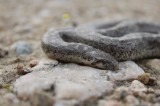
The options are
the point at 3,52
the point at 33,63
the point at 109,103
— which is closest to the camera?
the point at 109,103

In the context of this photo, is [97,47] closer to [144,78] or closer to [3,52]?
[144,78]

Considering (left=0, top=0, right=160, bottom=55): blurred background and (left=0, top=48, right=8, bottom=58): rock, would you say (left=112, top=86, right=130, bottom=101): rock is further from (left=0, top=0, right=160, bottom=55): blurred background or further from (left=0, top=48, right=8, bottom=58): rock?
(left=0, top=0, right=160, bottom=55): blurred background

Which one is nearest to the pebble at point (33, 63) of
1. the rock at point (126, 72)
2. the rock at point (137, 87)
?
the rock at point (126, 72)

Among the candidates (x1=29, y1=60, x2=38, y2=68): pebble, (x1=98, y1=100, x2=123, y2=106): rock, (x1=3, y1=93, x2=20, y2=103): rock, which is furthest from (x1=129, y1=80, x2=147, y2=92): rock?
(x1=29, y1=60, x2=38, y2=68): pebble

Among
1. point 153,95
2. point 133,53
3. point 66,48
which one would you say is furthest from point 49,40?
point 153,95

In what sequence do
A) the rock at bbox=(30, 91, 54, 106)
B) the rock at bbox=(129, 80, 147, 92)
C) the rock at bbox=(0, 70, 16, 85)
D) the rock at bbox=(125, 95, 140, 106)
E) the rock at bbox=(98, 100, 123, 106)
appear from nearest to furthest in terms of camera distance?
1. the rock at bbox=(30, 91, 54, 106)
2. the rock at bbox=(98, 100, 123, 106)
3. the rock at bbox=(125, 95, 140, 106)
4. the rock at bbox=(129, 80, 147, 92)
5. the rock at bbox=(0, 70, 16, 85)

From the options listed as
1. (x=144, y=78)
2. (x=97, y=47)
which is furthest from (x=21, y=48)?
(x=144, y=78)
